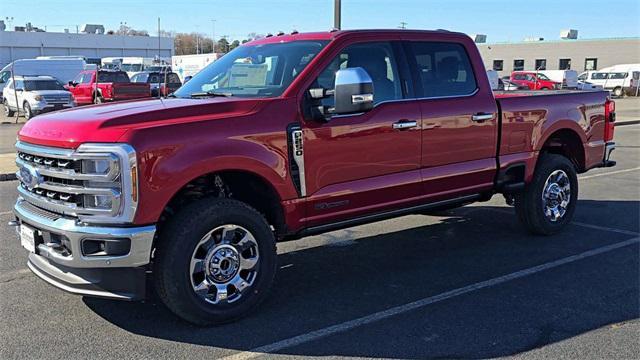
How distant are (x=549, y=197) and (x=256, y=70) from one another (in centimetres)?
351

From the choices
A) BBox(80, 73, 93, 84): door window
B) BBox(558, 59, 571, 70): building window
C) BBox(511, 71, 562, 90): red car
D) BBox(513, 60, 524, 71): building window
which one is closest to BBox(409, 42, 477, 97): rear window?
BBox(80, 73, 93, 84): door window

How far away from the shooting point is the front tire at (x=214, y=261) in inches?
159

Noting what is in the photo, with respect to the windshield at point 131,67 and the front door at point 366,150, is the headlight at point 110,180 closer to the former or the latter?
the front door at point 366,150

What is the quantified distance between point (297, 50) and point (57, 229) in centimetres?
237

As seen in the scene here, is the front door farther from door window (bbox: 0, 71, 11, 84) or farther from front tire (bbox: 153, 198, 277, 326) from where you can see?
door window (bbox: 0, 71, 11, 84)

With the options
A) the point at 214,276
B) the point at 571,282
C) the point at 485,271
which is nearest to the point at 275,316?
the point at 214,276

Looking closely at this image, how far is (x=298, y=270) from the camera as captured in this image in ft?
18.1

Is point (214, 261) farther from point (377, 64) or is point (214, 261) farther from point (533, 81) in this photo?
point (533, 81)

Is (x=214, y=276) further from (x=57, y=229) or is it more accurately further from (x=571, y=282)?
(x=571, y=282)

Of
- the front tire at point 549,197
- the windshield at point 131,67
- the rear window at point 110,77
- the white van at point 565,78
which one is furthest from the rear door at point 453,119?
the windshield at point 131,67

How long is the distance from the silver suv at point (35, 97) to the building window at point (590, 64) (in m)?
53.1

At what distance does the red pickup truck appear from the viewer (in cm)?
2238

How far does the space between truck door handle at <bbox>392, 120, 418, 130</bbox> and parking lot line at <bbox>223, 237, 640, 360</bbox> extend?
1.39 meters

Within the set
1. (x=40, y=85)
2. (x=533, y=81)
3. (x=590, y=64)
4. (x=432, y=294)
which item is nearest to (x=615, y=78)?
(x=533, y=81)
